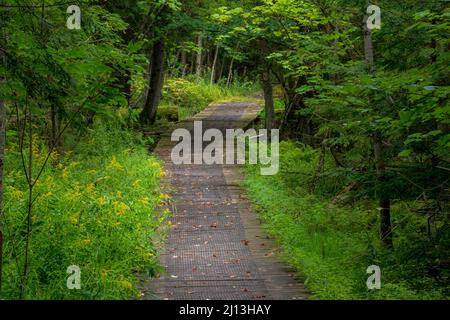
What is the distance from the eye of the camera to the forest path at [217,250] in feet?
23.8

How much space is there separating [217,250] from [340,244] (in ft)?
6.60

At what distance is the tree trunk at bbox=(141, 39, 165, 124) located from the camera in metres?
22.6

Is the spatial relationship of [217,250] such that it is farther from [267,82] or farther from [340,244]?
[267,82]

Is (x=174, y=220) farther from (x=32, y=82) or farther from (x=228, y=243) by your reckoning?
(x=32, y=82)

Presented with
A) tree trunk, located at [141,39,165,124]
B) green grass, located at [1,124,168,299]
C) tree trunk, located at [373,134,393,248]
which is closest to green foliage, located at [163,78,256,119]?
tree trunk, located at [141,39,165,124]

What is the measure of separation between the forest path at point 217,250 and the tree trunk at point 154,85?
814cm

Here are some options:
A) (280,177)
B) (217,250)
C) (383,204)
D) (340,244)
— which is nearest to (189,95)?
(280,177)

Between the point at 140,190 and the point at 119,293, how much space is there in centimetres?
486

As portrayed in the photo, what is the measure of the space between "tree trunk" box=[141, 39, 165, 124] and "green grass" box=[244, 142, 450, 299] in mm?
8740

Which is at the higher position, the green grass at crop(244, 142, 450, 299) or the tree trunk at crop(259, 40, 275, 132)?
the tree trunk at crop(259, 40, 275, 132)

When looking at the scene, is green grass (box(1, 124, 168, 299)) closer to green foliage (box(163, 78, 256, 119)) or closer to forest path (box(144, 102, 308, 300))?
forest path (box(144, 102, 308, 300))

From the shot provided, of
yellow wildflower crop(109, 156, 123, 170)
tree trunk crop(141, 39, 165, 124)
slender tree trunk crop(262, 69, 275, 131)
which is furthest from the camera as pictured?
tree trunk crop(141, 39, 165, 124)

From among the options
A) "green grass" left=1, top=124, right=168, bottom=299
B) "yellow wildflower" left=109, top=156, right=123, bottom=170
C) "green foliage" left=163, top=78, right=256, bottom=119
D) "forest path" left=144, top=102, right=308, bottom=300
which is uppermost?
"green foliage" left=163, top=78, right=256, bottom=119

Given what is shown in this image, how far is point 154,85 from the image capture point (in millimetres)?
22750
